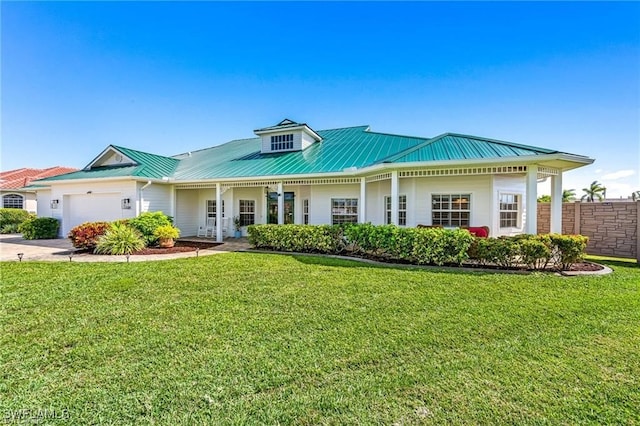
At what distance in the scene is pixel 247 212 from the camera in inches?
651

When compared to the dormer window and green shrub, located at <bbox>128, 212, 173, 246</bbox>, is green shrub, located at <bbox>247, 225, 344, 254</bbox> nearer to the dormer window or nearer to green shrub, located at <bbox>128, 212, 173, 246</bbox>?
green shrub, located at <bbox>128, 212, 173, 246</bbox>

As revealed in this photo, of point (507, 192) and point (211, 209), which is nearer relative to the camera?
point (507, 192)

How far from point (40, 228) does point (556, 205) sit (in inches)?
967

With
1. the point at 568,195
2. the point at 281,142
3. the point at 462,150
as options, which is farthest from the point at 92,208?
the point at 568,195

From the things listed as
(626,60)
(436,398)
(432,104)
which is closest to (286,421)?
(436,398)

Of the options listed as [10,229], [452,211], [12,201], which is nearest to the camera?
[452,211]

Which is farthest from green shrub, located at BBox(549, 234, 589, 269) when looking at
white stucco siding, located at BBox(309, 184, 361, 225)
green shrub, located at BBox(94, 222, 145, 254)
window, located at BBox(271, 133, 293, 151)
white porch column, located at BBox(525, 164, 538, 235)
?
green shrub, located at BBox(94, 222, 145, 254)

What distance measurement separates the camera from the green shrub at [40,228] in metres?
15.5

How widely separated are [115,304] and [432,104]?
1606cm

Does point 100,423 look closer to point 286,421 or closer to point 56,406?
point 56,406

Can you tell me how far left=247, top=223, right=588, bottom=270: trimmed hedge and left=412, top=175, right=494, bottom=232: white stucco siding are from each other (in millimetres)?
2858

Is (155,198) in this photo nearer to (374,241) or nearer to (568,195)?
(374,241)

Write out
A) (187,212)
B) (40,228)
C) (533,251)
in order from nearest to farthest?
(533,251)
(40,228)
(187,212)

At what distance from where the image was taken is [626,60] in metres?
10.2
